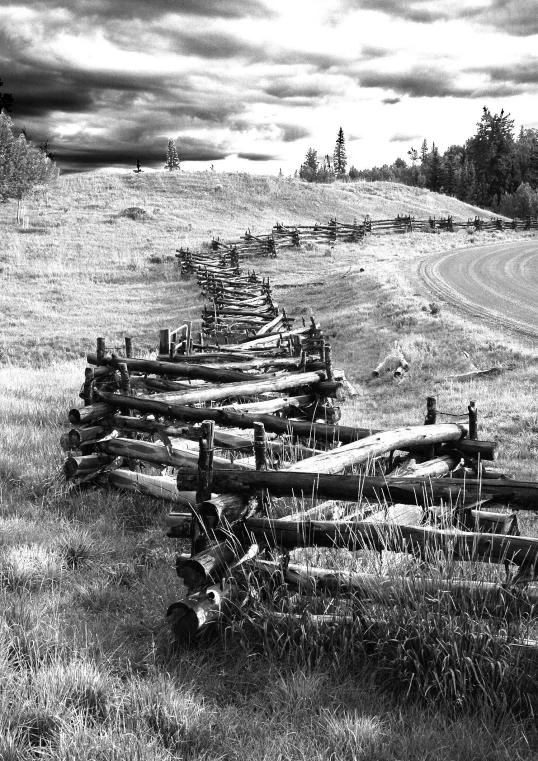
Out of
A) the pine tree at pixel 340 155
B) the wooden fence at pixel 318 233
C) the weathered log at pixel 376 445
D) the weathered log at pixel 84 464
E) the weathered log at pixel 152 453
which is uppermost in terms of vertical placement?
the pine tree at pixel 340 155

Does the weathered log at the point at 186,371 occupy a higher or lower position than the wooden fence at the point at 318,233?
lower

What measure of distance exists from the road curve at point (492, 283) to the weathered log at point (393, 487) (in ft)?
41.5

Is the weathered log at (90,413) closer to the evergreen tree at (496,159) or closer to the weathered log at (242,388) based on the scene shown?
the weathered log at (242,388)

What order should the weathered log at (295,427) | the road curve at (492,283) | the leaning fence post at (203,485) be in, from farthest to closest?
the road curve at (492,283)
the weathered log at (295,427)
the leaning fence post at (203,485)

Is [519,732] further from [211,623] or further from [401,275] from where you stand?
[401,275]

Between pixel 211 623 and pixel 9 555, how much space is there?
185 cm

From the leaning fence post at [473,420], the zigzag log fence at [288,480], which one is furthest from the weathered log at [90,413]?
the leaning fence post at [473,420]

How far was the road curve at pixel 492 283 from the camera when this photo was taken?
18.3 m

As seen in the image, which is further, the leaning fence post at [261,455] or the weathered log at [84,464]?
the weathered log at [84,464]

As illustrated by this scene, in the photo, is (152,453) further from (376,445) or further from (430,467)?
(430,467)

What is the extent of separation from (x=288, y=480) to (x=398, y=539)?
781 millimetres

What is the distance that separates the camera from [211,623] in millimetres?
4039

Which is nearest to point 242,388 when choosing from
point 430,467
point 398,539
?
point 430,467

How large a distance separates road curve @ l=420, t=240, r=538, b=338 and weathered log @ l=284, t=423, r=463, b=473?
34.9ft
